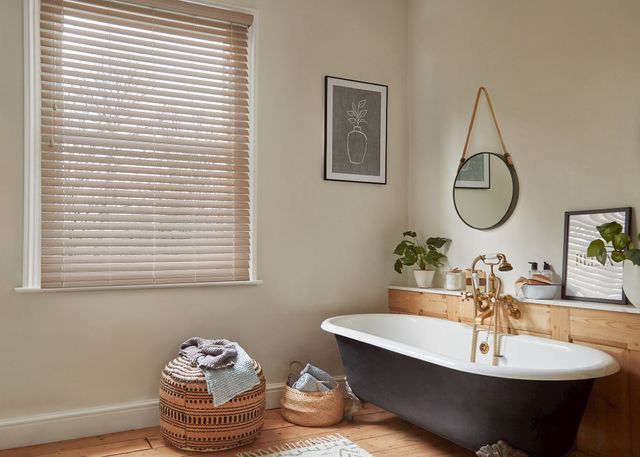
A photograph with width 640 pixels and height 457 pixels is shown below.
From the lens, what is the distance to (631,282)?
2.30 m

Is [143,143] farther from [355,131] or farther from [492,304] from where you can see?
[492,304]

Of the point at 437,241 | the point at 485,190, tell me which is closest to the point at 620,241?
the point at 485,190

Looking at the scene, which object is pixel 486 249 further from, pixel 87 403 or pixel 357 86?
pixel 87 403

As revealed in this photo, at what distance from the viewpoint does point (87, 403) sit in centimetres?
296

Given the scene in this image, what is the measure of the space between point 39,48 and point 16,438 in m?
1.97

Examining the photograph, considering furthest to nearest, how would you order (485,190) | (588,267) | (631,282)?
(485,190), (588,267), (631,282)

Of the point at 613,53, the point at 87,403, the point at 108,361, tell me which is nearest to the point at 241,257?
the point at 108,361

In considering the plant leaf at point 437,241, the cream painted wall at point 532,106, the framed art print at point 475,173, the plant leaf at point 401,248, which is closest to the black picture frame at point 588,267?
the cream painted wall at point 532,106

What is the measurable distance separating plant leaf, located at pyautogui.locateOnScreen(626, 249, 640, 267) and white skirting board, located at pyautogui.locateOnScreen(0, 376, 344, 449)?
2.47 meters

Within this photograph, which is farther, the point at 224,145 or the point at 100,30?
the point at 224,145

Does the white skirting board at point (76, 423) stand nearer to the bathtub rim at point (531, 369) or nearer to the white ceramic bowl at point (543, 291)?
the bathtub rim at point (531, 369)

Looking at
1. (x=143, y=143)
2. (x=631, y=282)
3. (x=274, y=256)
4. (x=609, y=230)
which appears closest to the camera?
(x=631, y=282)

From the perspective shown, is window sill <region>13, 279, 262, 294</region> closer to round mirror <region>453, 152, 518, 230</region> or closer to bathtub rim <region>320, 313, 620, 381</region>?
bathtub rim <region>320, 313, 620, 381</region>

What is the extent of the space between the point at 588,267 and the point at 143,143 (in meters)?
2.39
